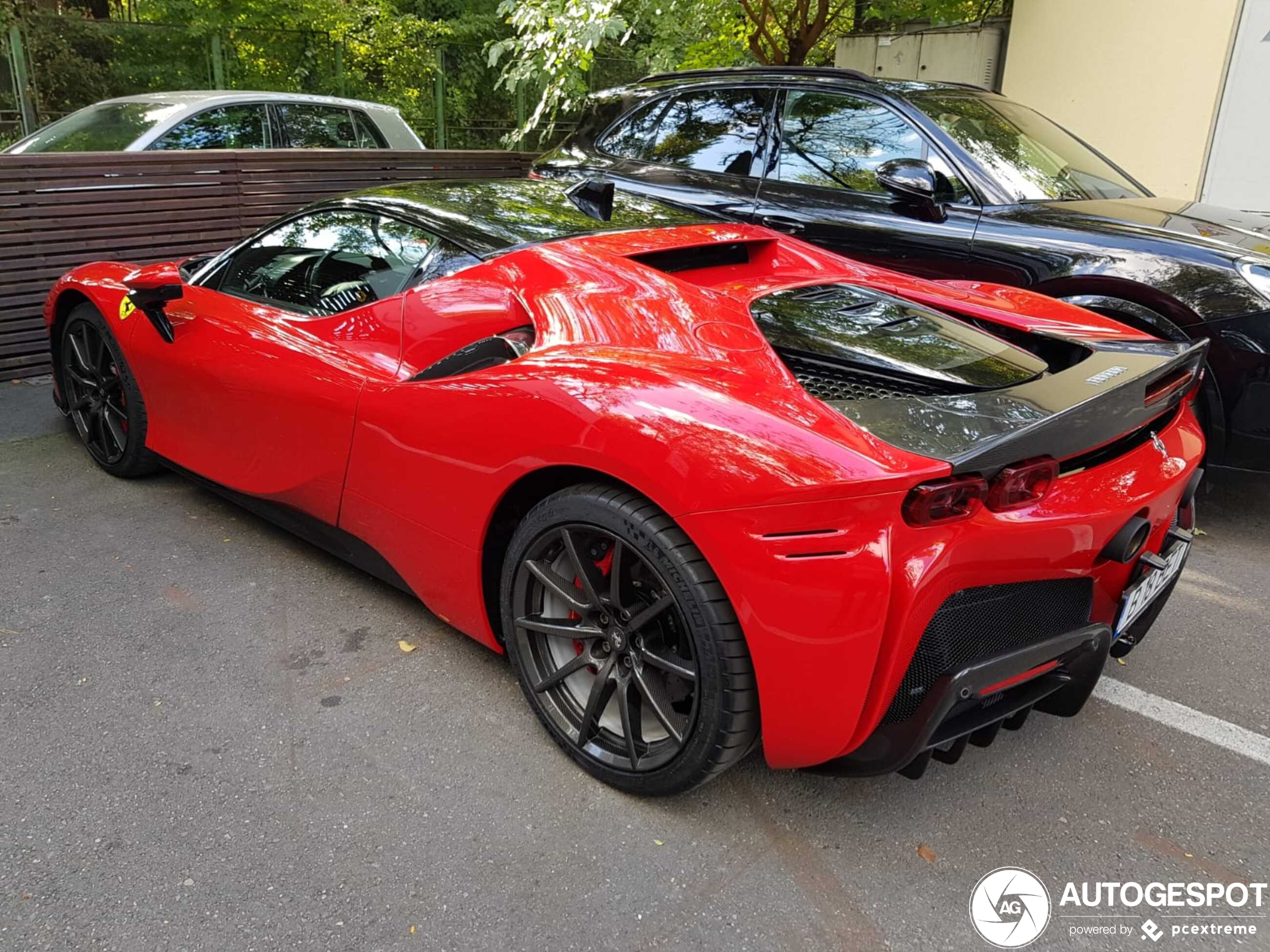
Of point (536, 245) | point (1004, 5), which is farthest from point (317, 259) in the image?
point (1004, 5)

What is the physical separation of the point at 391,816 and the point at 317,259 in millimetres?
2022

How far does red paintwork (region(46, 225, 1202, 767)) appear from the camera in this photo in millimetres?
1938

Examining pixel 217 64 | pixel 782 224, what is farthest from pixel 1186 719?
pixel 217 64

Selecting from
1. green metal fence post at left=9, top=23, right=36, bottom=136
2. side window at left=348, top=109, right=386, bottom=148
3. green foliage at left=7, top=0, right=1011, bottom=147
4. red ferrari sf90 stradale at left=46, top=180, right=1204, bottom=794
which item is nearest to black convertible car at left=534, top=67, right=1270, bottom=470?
red ferrari sf90 stradale at left=46, top=180, right=1204, bottom=794

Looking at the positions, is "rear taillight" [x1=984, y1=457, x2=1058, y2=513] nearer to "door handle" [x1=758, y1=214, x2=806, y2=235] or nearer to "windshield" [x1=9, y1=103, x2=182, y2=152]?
"door handle" [x1=758, y1=214, x2=806, y2=235]

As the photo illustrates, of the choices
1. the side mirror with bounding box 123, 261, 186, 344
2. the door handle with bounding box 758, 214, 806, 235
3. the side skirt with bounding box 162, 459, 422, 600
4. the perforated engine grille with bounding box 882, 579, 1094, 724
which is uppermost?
the door handle with bounding box 758, 214, 806, 235

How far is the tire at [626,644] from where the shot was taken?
2.10 meters

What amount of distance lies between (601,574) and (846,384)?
742 millimetres

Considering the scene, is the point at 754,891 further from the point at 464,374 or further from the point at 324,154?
the point at 324,154

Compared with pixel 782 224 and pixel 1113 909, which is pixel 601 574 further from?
pixel 782 224

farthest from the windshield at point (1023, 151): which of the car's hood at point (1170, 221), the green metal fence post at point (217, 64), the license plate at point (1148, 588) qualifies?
the green metal fence post at point (217, 64)

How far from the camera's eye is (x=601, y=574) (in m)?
2.36

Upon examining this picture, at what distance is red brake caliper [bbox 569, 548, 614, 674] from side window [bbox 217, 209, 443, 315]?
1.24m

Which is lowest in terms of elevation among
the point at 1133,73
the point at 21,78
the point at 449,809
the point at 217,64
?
the point at 449,809
